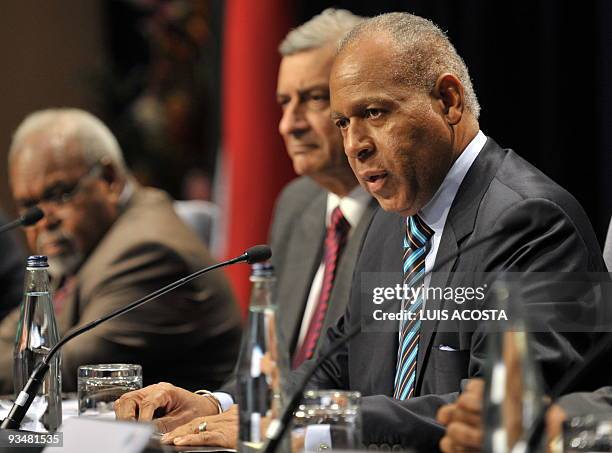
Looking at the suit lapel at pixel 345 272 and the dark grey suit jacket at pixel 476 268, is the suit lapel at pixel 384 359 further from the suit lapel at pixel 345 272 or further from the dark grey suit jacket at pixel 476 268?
the suit lapel at pixel 345 272

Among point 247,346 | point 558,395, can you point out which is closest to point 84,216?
point 247,346

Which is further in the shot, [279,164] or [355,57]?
[279,164]

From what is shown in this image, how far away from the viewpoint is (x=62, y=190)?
3.48m

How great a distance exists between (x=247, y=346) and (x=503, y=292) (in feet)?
1.47

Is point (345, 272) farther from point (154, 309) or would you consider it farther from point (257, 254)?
point (257, 254)

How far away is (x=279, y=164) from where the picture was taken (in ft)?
15.8

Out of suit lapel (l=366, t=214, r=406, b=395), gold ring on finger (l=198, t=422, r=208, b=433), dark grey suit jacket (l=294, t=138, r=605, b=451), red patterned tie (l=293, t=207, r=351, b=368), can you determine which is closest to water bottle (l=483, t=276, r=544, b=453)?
dark grey suit jacket (l=294, t=138, r=605, b=451)

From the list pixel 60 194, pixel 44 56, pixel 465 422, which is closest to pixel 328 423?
pixel 465 422

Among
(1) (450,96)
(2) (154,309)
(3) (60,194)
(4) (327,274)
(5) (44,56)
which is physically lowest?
(2) (154,309)

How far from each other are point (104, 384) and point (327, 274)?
1.25m

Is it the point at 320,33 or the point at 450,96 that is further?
the point at 320,33

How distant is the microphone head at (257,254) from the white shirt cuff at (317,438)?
1.65 ft

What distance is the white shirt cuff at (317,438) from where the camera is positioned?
1517 mm

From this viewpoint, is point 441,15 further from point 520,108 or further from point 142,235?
point 142,235
